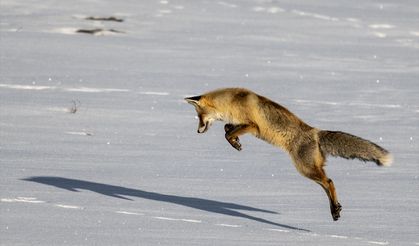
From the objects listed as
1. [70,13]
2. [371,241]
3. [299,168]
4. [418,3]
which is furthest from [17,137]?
[418,3]

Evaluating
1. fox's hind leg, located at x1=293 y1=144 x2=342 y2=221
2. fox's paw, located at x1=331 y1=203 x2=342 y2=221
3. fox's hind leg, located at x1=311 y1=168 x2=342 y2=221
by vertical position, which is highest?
fox's hind leg, located at x1=293 y1=144 x2=342 y2=221

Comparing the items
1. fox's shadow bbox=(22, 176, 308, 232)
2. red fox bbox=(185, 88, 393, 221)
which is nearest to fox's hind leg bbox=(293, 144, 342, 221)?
red fox bbox=(185, 88, 393, 221)

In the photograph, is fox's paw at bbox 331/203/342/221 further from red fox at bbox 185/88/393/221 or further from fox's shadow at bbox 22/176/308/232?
fox's shadow at bbox 22/176/308/232

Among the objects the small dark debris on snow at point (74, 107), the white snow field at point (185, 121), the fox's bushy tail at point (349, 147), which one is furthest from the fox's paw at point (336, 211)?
the small dark debris on snow at point (74, 107)

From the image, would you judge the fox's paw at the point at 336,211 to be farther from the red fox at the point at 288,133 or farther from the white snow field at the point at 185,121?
the white snow field at the point at 185,121

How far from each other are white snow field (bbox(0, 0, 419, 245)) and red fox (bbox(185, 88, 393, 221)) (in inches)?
17.1

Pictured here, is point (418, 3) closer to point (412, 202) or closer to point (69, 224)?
point (412, 202)

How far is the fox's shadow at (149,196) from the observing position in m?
8.48

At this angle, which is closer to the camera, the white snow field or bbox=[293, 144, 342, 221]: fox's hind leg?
the white snow field

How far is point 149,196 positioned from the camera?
8.95 m

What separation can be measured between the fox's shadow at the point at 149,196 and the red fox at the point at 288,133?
21.7 inches

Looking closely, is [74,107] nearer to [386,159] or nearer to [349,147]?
[349,147]

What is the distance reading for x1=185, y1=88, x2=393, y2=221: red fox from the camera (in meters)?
8.45

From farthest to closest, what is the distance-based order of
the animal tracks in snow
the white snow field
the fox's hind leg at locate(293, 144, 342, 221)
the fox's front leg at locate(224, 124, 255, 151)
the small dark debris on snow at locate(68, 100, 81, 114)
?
the small dark debris on snow at locate(68, 100, 81, 114), the fox's front leg at locate(224, 124, 255, 151), the fox's hind leg at locate(293, 144, 342, 221), the white snow field, the animal tracks in snow
